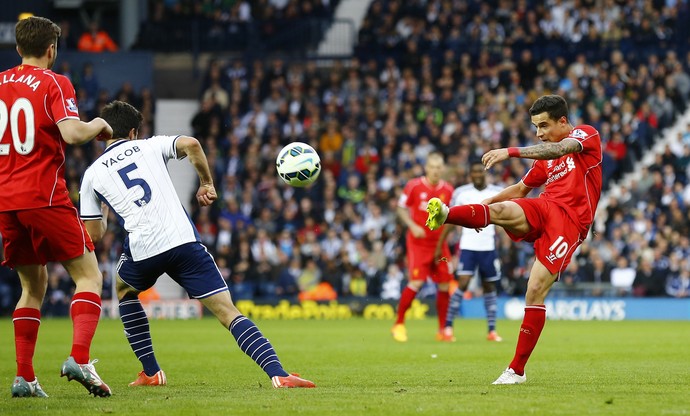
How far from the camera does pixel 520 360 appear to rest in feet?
31.9

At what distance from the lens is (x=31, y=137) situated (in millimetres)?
8664

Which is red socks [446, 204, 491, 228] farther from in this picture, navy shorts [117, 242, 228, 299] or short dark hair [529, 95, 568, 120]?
navy shorts [117, 242, 228, 299]

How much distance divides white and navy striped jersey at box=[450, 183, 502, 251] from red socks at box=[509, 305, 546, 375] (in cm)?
765

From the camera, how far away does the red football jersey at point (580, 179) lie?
9.88m

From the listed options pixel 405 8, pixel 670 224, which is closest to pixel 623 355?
pixel 670 224

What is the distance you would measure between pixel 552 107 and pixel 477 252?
793 cm

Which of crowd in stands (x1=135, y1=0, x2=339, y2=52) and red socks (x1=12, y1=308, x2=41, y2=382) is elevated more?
crowd in stands (x1=135, y1=0, x2=339, y2=52)

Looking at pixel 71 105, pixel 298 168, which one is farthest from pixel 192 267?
pixel 298 168

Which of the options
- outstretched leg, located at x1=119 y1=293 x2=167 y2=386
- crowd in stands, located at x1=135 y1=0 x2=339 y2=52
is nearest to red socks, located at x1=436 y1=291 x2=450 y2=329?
outstretched leg, located at x1=119 y1=293 x2=167 y2=386

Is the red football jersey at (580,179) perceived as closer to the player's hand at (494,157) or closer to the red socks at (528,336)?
the red socks at (528,336)

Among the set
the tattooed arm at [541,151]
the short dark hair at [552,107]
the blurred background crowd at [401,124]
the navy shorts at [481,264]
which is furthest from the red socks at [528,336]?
the blurred background crowd at [401,124]

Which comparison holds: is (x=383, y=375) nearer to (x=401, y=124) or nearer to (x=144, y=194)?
(x=144, y=194)

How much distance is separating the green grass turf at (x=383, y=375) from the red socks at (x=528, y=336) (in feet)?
0.66

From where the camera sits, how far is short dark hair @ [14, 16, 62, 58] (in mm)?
8836
